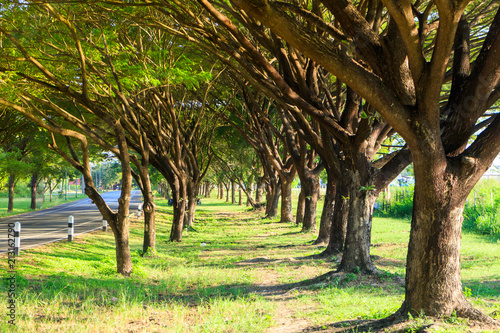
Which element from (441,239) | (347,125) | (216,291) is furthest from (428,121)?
(216,291)

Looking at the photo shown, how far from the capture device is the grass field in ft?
19.9

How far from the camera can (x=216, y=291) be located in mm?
8703

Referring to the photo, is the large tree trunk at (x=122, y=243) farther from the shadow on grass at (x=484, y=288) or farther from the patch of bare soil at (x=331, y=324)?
the shadow on grass at (x=484, y=288)

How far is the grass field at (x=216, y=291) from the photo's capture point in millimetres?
6074

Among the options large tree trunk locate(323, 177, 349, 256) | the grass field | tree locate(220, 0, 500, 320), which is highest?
tree locate(220, 0, 500, 320)

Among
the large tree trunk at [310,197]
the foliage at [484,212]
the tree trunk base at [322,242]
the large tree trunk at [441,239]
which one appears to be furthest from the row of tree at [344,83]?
the foliage at [484,212]

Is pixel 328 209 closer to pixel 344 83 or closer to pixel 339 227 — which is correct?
pixel 339 227

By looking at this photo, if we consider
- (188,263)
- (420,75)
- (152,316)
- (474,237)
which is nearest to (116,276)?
(188,263)

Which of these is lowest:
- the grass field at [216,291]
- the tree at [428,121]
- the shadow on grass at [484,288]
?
the grass field at [216,291]

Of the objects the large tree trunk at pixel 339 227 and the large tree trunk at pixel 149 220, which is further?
the large tree trunk at pixel 149 220

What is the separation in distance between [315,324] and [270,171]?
21.4 meters

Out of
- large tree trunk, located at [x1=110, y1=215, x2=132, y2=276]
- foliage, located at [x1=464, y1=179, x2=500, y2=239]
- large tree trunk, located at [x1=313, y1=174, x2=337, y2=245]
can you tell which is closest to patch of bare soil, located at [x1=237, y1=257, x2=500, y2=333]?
large tree trunk, located at [x1=110, y1=215, x2=132, y2=276]

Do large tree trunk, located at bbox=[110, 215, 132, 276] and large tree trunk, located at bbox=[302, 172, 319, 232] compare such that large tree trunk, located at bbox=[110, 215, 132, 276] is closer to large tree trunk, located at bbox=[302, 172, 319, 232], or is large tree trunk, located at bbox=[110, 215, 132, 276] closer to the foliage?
large tree trunk, located at bbox=[302, 172, 319, 232]

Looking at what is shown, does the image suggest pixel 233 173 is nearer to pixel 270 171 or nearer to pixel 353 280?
pixel 270 171
